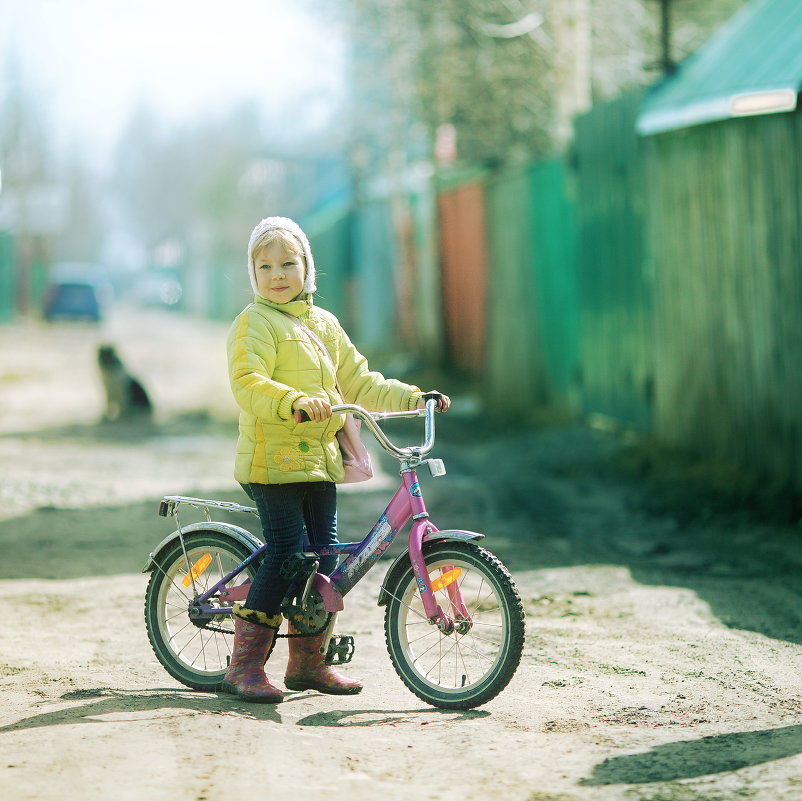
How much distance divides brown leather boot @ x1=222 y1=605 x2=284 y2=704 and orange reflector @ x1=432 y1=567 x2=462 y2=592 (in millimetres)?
573

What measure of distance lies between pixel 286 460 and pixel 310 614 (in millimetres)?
571

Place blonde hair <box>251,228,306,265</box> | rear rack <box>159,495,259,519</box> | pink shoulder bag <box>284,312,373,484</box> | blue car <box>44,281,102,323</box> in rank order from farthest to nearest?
blue car <box>44,281,102,323</box> < rear rack <box>159,495,259,519</box> < pink shoulder bag <box>284,312,373,484</box> < blonde hair <box>251,228,306,265</box>

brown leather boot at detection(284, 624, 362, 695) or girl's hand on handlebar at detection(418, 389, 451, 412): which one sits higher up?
girl's hand on handlebar at detection(418, 389, 451, 412)

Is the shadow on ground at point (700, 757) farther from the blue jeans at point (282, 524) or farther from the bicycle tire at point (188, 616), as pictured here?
the bicycle tire at point (188, 616)

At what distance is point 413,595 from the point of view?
4.87m

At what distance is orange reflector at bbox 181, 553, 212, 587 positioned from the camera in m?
5.14

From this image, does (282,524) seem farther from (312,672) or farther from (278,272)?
(278,272)

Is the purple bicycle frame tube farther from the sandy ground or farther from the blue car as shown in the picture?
the blue car

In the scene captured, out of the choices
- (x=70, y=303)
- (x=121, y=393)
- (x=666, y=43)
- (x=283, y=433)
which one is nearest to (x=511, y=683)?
(x=283, y=433)

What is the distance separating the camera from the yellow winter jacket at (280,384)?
182 inches

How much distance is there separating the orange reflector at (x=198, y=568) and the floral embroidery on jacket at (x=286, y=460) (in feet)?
2.17

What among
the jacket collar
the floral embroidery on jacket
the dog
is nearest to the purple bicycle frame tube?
the floral embroidery on jacket

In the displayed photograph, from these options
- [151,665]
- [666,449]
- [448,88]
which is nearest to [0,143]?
[448,88]

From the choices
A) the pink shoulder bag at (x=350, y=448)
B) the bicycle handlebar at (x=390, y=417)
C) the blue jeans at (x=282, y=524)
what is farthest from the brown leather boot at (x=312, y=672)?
the bicycle handlebar at (x=390, y=417)
